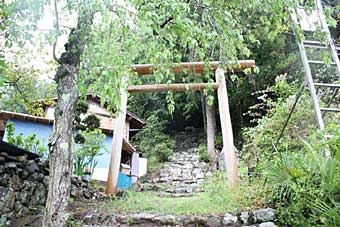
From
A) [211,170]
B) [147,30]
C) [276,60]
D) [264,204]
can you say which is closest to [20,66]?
[147,30]

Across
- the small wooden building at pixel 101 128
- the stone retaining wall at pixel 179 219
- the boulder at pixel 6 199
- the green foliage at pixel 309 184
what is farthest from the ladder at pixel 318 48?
the boulder at pixel 6 199

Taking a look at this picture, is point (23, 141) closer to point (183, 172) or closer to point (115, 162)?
point (115, 162)

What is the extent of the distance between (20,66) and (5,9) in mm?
3196

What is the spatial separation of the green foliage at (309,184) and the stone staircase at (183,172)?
4.10 m

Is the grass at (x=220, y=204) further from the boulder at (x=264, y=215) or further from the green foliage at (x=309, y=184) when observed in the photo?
the green foliage at (x=309, y=184)

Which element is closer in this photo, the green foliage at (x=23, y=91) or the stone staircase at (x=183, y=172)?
the green foliage at (x=23, y=91)

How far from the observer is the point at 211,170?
9.84 metres

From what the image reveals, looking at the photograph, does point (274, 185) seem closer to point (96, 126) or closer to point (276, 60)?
point (96, 126)

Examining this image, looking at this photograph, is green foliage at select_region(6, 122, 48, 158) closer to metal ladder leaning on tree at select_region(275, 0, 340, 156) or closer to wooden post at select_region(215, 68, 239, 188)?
wooden post at select_region(215, 68, 239, 188)

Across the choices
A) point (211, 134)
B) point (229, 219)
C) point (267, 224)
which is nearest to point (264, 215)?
point (267, 224)

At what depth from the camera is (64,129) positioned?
2840 millimetres

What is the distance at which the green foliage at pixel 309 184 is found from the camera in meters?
2.76

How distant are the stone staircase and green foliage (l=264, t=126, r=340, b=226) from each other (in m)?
4.10

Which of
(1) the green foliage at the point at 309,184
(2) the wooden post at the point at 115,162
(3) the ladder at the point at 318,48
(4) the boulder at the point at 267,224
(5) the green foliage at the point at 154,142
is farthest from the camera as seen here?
(5) the green foliage at the point at 154,142
